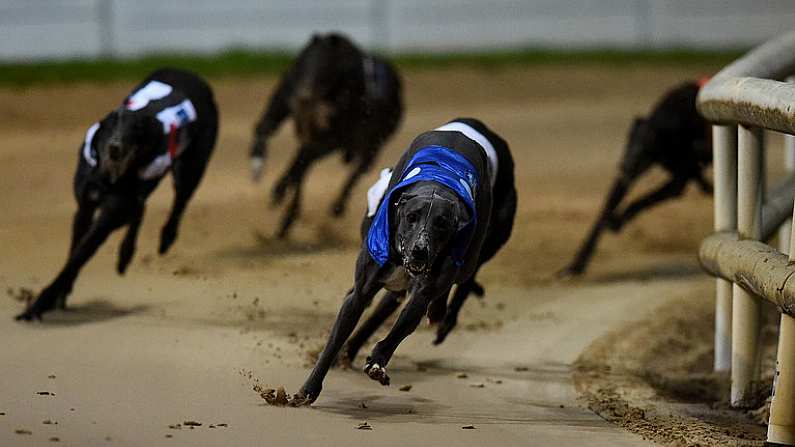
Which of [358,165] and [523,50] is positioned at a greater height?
[358,165]

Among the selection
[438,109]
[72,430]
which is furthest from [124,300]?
[438,109]

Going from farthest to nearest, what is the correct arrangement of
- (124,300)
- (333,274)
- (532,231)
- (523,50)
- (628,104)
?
1. (523,50)
2. (628,104)
3. (532,231)
4. (333,274)
5. (124,300)

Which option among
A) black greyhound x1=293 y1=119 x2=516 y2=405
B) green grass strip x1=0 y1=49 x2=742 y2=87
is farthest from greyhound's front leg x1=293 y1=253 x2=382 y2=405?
green grass strip x1=0 y1=49 x2=742 y2=87

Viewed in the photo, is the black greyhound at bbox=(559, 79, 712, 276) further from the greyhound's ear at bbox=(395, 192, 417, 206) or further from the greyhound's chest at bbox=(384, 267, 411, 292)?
the greyhound's ear at bbox=(395, 192, 417, 206)

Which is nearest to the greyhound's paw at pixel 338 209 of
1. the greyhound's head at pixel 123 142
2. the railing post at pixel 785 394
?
the greyhound's head at pixel 123 142

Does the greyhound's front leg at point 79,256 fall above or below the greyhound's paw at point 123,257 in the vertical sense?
above

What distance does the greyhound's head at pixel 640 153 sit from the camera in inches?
324

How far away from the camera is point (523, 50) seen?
18031 mm

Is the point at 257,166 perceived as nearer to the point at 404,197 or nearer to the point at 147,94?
the point at 147,94

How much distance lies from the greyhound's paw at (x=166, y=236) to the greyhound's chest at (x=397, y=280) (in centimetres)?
266

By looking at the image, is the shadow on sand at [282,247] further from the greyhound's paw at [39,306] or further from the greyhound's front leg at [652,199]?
the greyhound's paw at [39,306]

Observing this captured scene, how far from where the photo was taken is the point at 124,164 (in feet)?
20.6

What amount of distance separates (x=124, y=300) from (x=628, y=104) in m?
9.60

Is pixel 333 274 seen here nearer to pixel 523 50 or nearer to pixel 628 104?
pixel 628 104
